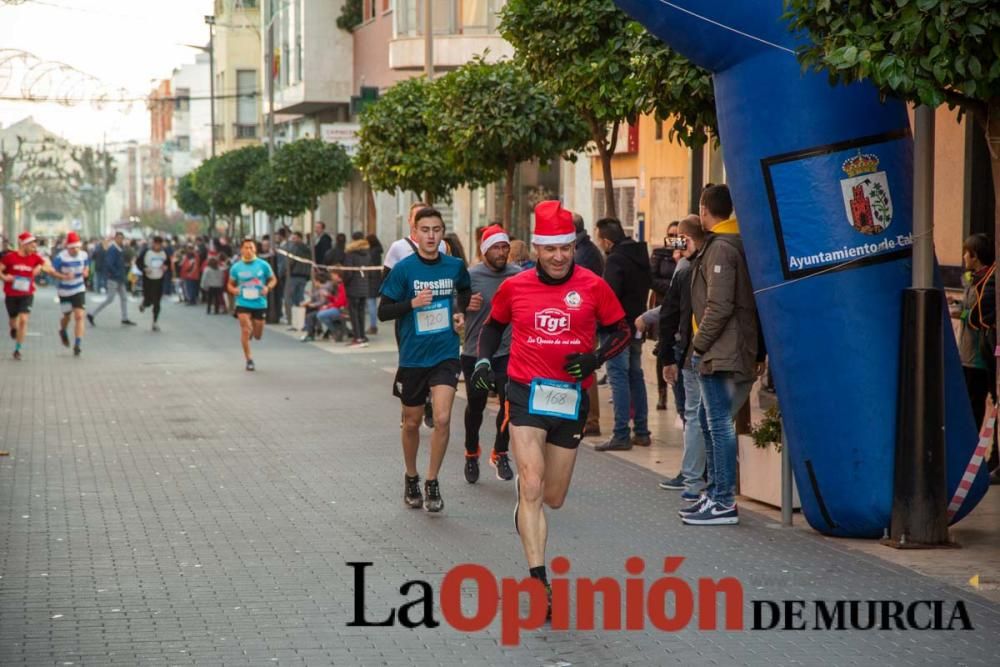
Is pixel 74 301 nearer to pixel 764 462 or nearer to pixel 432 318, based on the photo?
pixel 432 318

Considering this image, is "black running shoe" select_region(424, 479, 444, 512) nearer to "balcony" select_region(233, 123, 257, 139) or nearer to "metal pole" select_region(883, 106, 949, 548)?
"metal pole" select_region(883, 106, 949, 548)

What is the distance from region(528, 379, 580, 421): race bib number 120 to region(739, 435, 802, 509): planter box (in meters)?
2.91

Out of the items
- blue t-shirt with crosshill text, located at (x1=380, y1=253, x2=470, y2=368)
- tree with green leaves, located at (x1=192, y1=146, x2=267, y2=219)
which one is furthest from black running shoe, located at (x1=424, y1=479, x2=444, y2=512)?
tree with green leaves, located at (x1=192, y1=146, x2=267, y2=219)

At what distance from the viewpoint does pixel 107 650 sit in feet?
23.5

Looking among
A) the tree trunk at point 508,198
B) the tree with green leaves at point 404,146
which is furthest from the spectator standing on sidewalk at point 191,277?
the tree trunk at point 508,198

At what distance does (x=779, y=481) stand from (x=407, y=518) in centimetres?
241

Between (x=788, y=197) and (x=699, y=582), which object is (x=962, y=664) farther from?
(x=788, y=197)

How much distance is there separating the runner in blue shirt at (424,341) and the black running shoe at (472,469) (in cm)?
122

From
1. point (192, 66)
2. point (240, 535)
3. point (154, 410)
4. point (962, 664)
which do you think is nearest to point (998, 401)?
point (962, 664)

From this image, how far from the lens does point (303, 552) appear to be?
9.51m

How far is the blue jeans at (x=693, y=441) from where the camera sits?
11.0 meters

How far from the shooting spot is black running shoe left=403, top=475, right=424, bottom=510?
11148mm

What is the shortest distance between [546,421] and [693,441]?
297 cm

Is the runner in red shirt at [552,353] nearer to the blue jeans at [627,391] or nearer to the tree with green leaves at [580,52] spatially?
the blue jeans at [627,391]
